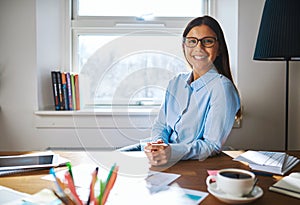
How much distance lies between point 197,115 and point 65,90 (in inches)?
40.6

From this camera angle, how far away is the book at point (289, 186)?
0.81 m

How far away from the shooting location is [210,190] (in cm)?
77

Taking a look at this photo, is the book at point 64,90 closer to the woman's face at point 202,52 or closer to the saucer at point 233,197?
the woman's face at point 202,52

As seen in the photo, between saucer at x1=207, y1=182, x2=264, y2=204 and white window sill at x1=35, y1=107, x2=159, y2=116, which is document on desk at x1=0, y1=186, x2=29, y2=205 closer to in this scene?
saucer at x1=207, y1=182, x2=264, y2=204

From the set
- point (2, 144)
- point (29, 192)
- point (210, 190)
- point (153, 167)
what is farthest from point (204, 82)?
point (2, 144)

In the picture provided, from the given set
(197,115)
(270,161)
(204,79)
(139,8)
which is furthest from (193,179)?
(139,8)

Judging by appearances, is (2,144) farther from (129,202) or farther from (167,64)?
(129,202)

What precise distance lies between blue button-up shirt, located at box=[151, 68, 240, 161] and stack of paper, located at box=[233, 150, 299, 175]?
0.12 metres

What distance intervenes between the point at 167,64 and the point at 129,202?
702mm

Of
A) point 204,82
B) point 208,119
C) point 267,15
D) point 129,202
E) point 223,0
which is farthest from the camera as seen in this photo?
point 223,0

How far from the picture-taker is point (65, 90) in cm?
203

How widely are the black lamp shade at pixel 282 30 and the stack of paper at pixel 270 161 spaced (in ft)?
1.77

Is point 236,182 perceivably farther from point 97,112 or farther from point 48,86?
point 48,86

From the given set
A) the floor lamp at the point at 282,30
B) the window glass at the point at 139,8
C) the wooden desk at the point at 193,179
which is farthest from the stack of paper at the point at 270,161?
the window glass at the point at 139,8
